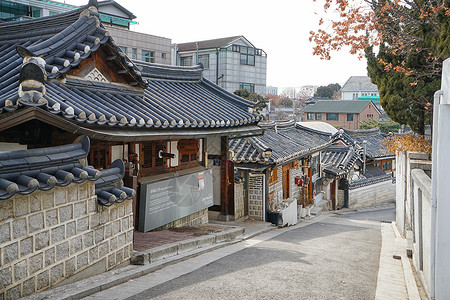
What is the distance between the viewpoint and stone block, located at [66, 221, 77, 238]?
723 cm

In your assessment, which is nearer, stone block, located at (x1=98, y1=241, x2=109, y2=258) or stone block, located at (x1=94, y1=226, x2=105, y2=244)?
stone block, located at (x1=94, y1=226, x2=105, y2=244)

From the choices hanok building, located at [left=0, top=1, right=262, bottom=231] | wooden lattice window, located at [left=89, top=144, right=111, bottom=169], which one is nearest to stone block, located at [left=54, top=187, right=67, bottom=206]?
hanok building, located at [left=0, top=1, right=262, bottom=231]

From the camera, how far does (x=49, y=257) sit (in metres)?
6.84

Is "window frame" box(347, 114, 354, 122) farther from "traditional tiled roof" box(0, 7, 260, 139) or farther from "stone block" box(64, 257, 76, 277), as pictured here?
"stone block" box(64, 257, 76, 277)

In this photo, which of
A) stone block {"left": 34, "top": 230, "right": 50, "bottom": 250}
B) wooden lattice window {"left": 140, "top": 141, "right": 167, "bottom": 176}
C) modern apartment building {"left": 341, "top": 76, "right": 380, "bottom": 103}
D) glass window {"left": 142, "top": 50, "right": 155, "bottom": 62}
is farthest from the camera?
modern apartment building {"left": 341, "top": 76, "right": 380, "bottom": 103}

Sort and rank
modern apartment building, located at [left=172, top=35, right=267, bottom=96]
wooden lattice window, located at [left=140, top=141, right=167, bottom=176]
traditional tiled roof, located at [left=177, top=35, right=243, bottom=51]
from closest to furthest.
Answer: wooden lattice window, located at [left=140, top=141, right=167, bottom=176], modern apartment building, located at [left=172, top=35, right=267, bottom=96], traditional tiled roof, located at [left=177, top=35, right=243, bottom=51]

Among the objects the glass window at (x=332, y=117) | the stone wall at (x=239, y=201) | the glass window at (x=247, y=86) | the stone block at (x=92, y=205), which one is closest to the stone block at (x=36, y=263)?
the stone block at (x=92, y=205)

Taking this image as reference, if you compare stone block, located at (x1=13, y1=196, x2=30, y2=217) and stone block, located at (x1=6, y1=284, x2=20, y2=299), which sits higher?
stone block, located at (x1=13, y1=196, x2=30, y2=217)

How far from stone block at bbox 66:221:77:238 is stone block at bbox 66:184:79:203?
0.40m

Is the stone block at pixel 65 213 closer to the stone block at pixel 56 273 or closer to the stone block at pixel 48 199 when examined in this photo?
the stone block at pixel 48 199

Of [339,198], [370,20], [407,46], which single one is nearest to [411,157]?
[407,46]

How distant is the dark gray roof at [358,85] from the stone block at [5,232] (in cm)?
10364

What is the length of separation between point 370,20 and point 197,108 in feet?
19.1

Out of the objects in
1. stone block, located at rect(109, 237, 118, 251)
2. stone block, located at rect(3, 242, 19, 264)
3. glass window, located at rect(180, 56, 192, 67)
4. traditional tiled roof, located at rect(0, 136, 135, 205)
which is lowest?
stone block, located at rect(109, 237, 118, 251)
